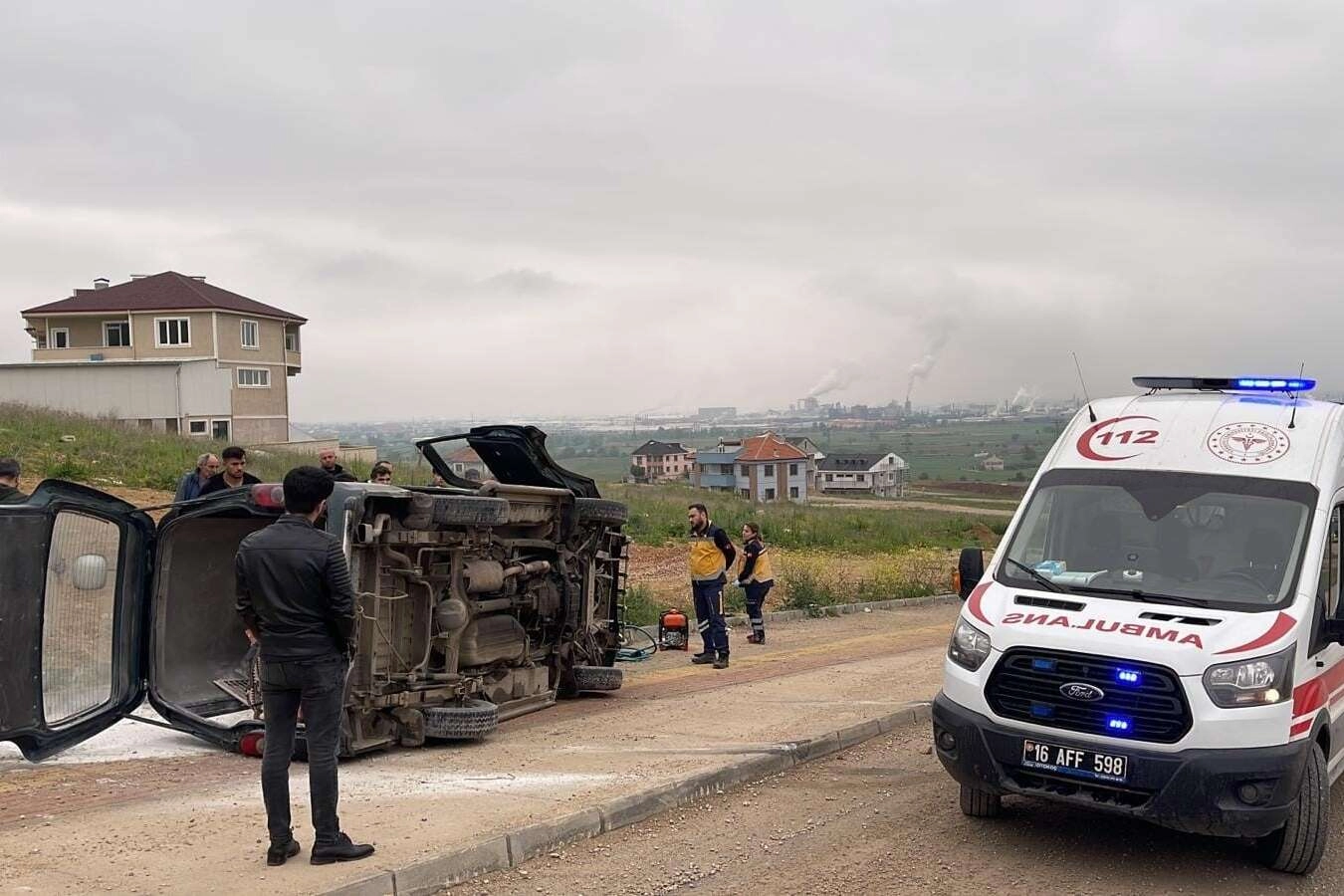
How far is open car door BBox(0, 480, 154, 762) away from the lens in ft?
25.1

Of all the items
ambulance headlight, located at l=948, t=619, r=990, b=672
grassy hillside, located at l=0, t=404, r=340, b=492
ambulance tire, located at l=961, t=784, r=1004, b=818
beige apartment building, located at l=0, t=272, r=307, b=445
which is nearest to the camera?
ambulance headlight, located at l=948, t=619, r=990, b=672

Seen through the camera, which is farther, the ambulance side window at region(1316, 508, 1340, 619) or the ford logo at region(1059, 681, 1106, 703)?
the ambulance side window at region(1316, 508, 1340, 619)

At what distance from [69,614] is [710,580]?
7.40m

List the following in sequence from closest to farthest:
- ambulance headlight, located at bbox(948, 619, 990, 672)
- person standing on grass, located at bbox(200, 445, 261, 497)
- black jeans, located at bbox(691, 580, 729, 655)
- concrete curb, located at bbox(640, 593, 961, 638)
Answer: ambulance headlight, located at bbox(948, 619, 990, 672)
person standing on grass, located at bbox(200, 445, 261, 497)
black jeans, located at bbox(691, 580, 729, 655)
concrete curb, located at bbox(640, 593, 961, 638)

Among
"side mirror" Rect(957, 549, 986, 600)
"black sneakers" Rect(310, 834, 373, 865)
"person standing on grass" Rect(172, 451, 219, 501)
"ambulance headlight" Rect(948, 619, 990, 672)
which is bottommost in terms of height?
"black sneakers" Rect(310, 834, 373, 865)

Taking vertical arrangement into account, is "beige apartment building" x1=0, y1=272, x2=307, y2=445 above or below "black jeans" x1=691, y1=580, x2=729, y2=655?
above

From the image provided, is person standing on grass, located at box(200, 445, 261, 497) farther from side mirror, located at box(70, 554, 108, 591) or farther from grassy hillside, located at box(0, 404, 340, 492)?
grassy hillside, located at box(0, 404, 340, 492)

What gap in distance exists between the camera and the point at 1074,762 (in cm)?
640

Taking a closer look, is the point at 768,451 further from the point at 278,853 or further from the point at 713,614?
the point at 278,853

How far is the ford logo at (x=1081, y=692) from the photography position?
6.38 meters

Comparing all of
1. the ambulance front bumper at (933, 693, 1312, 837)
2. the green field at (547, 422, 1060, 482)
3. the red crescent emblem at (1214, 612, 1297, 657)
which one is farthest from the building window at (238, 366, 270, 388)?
the red crescent emblem at (1214, 612, 1297, 657)

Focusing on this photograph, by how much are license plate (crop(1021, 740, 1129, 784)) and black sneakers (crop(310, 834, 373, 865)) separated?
348 cm

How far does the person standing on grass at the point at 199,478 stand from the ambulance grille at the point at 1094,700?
6.89 m

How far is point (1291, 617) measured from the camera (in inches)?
257
